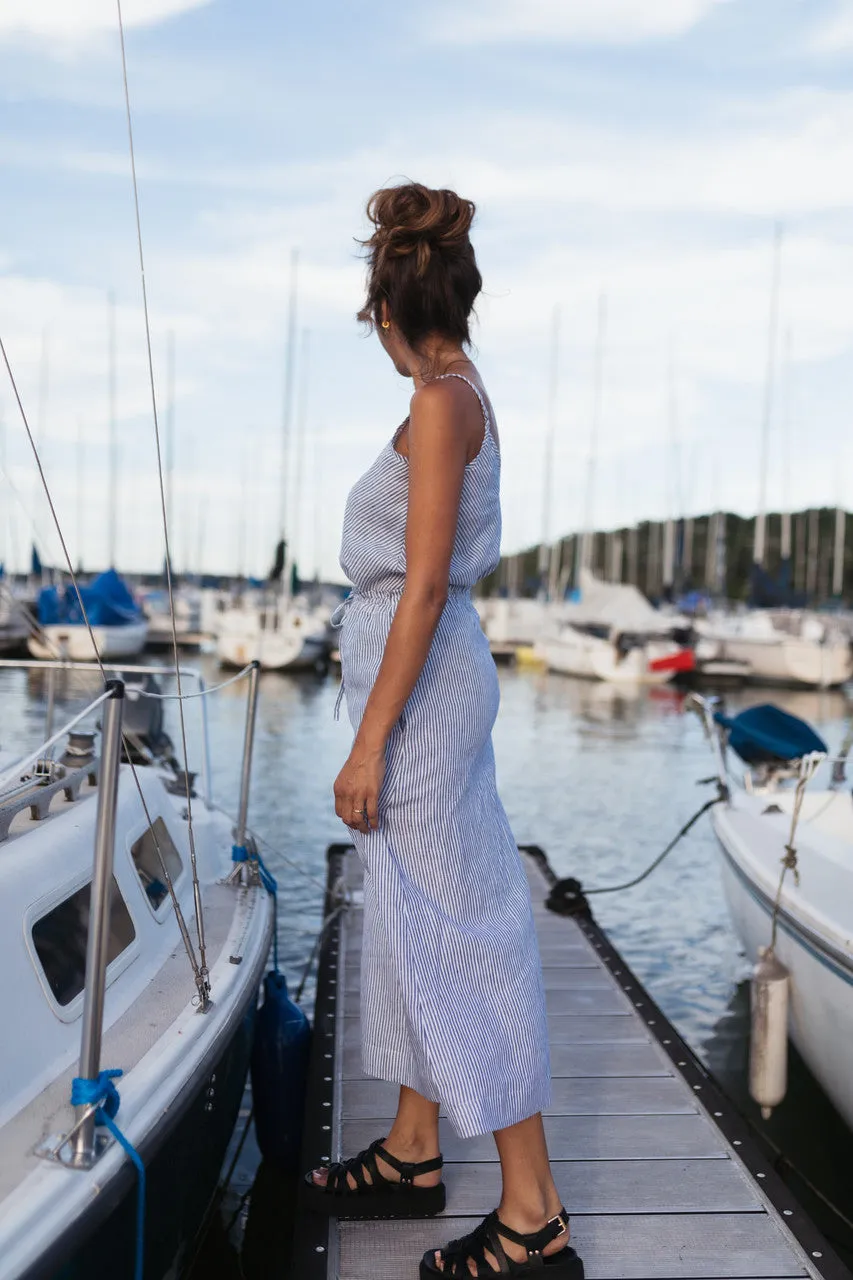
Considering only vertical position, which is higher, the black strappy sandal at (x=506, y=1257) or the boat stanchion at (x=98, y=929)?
the boat stanchion at (x=98, y=929)

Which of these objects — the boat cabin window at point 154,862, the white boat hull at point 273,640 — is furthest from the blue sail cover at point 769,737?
the white boat hull at point 273,640

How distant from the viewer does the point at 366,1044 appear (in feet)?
8.46

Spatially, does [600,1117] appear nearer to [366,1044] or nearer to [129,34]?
[366,1044]

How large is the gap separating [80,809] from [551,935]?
2975mm

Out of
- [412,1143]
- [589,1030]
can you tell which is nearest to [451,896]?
[412,1143]

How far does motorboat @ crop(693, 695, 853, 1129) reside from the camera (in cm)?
436

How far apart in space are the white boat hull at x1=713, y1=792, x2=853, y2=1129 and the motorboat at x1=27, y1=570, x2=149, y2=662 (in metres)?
23.7

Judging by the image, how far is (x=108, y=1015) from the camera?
299cm

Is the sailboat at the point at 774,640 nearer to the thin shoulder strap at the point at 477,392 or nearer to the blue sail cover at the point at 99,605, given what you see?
the blue sail cover at the point at 99,605

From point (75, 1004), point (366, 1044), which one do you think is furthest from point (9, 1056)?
point (366, 1044)

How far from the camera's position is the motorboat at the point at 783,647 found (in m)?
30.4

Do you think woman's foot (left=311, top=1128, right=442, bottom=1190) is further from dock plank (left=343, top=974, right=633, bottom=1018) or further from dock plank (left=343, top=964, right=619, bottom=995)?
dock plank (left=343, top=964, right=619, bottom=995)

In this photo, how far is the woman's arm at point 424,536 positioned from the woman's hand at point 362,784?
0.09ft

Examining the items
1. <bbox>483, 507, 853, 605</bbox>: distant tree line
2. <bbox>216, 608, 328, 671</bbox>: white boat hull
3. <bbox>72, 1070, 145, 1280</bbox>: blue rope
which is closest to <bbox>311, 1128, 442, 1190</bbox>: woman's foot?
<bbox>72, 1070, 145, 1280</bbox>: blue rope
